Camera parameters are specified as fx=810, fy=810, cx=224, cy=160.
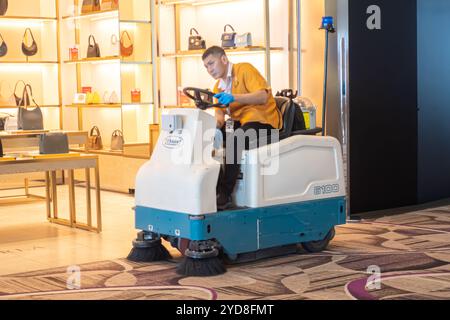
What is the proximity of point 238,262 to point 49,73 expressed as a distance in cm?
542

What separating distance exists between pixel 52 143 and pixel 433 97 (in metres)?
3.60

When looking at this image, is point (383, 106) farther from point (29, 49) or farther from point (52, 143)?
point (29, 49)

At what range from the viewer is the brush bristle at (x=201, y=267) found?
490cm

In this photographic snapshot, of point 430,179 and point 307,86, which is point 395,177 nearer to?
point 430,179

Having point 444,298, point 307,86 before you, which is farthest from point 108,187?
point 444,298

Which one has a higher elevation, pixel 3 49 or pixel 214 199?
pixel 3 49

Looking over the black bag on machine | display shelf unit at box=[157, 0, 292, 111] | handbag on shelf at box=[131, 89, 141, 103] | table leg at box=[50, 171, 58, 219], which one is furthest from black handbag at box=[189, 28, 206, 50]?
table leg at box=[50, 171, 58, 219]

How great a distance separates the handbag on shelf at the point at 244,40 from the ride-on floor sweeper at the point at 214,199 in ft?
6.59

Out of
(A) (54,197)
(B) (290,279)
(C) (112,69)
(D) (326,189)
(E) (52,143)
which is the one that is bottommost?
(B) (290,279)

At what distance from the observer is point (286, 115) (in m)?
5.66

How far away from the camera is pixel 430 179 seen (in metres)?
7.75

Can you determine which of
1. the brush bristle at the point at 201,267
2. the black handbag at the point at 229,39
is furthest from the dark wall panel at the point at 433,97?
the brush bristle at the point at 201,267

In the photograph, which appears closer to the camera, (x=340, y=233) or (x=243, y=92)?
(x=243, y=92)

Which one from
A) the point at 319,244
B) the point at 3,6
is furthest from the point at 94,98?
the point at 319,244
